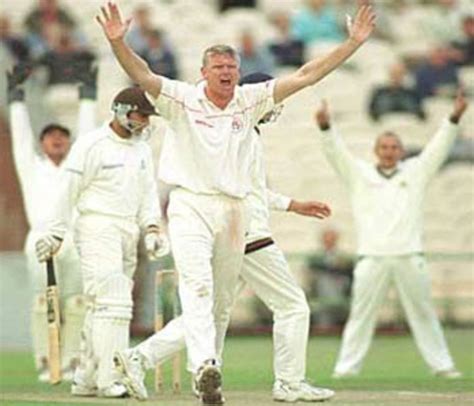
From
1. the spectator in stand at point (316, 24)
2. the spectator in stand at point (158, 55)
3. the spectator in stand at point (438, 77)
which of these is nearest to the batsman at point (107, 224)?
the spectator in stand at point (158, 55)

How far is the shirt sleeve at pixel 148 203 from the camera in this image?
1400 centimetres

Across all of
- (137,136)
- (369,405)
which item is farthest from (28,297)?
(369,405)

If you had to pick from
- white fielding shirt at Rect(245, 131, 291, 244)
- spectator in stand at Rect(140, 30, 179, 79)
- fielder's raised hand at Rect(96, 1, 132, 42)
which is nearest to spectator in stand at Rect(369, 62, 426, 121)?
spectator in stand at Rect(140, 30, 179, 79)

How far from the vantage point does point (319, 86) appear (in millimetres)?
26844

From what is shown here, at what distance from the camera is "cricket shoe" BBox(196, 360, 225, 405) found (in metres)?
11.8

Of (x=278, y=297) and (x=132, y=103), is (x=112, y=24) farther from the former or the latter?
(x=278, y=297)

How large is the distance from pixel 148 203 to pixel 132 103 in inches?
28.2

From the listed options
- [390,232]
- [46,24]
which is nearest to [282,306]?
[390,232]

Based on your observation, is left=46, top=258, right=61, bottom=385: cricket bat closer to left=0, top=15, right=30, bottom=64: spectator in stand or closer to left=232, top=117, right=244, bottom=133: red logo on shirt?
left=232, top=117, right=244, bottom=133: red logo on shirt

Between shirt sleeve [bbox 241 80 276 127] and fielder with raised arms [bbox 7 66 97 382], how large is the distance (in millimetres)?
3523

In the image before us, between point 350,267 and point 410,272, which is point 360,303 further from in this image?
point 350,267

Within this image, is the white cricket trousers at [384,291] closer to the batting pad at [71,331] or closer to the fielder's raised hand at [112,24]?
the batting pad at [71,331]

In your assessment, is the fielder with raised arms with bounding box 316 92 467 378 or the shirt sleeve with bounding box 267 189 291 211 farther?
the fielder with raised arms with bounding box 316 92 467 378

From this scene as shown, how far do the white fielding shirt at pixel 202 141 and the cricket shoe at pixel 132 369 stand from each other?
106 cm
